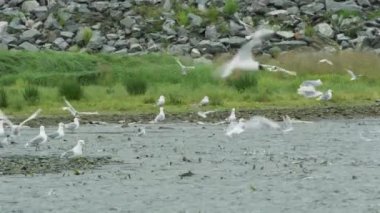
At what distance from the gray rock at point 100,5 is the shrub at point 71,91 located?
20089mm

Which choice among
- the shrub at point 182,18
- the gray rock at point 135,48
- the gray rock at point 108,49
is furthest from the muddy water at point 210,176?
the shrub at point 182,18

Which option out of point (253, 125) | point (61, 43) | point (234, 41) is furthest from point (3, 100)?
point (234, 41)

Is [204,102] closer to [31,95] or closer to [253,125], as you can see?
[31,95]

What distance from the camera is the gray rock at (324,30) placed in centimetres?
5100

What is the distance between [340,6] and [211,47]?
986 cm

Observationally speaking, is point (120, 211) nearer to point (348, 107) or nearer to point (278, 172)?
point (278, 172)

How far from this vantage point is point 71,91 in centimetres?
3397

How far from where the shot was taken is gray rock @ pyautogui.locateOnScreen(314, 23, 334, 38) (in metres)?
51.0

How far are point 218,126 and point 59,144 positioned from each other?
→ 5135mm

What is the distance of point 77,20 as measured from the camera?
53156 millimetres

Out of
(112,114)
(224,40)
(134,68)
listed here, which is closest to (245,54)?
(112,114)

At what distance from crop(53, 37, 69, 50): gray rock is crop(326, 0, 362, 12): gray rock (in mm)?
12311

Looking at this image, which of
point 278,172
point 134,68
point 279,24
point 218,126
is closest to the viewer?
point 278,172

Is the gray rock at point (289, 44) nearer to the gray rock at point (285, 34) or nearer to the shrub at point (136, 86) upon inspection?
the gray rock at point (285, 34)
